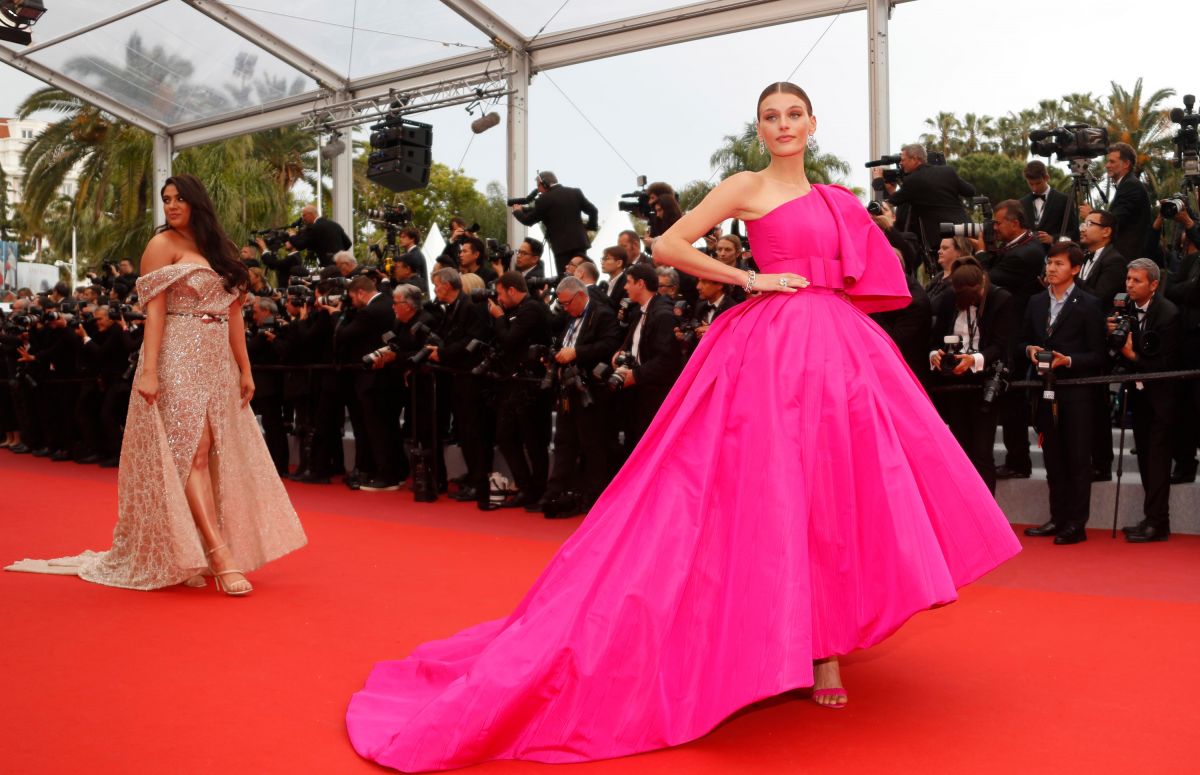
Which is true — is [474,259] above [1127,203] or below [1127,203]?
below

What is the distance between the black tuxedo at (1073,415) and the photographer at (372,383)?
4.95 metres

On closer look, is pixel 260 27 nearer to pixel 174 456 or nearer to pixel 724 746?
pixel 174 456

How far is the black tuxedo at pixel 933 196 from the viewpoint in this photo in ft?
26.6

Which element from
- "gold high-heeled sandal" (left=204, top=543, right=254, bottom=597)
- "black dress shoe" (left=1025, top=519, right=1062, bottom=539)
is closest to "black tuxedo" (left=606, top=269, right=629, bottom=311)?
"black dress shoe" (left=1025, top=519, right=1062, bottom=539)

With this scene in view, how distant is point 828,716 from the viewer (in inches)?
131

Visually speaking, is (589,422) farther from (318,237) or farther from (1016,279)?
(318,237)

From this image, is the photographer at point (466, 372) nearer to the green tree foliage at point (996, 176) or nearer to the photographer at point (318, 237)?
the photographer at point (318, 237)

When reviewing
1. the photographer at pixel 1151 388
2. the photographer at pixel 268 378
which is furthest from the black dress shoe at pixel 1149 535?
the photographer at pixel 268 378

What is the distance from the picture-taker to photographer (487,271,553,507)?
816 centimetres

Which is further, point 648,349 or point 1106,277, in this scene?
point 648,349

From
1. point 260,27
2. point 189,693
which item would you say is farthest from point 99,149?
point 189,693

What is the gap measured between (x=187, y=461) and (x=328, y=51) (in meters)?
10.3

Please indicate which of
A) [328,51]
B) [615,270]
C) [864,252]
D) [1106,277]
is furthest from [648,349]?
[328,51]

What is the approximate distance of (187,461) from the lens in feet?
16.8
